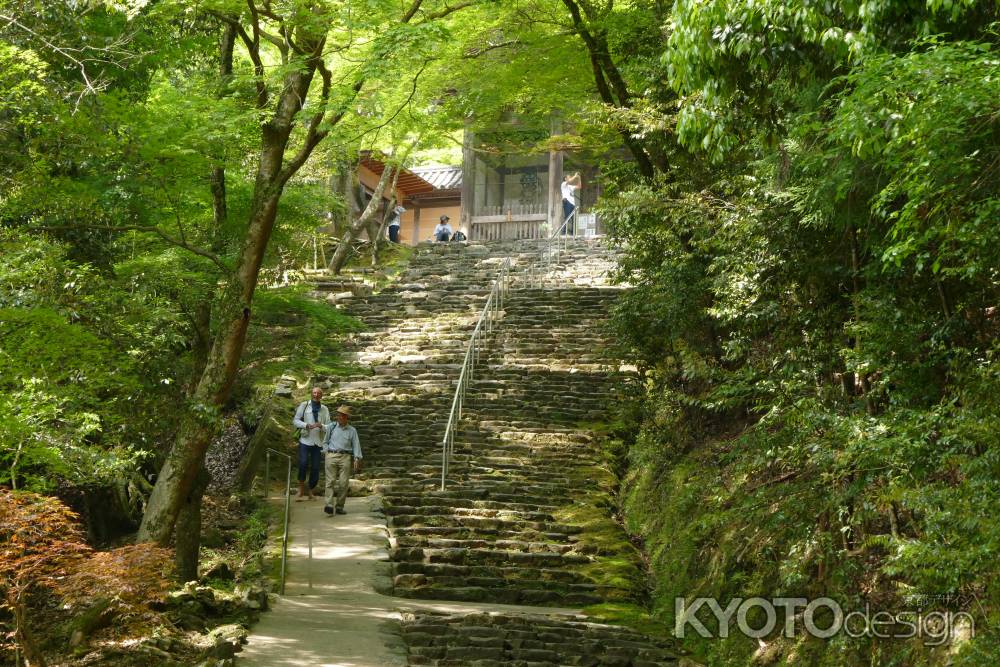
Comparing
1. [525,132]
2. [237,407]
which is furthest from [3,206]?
[525,132]

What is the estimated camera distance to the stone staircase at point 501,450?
36.3 ft

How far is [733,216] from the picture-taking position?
10008 millimetres

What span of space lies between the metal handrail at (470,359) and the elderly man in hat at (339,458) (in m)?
1.33

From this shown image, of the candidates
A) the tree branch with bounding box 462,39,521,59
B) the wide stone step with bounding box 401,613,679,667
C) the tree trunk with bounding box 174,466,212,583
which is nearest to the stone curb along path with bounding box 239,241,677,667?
the wide stone step with bounding box 401,613,679,667

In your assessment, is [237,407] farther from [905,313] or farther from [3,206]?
[905,313]

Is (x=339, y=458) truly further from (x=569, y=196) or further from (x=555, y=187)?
(x=569, y=196)

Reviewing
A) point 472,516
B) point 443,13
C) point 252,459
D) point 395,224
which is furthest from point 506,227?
point 443,13

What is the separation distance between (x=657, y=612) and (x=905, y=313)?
4.90 m

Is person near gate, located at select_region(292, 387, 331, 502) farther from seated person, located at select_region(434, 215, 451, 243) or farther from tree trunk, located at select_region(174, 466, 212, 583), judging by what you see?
seated person, located at select_region(434, 215, 451, 243)

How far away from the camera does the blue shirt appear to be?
12.9 meters

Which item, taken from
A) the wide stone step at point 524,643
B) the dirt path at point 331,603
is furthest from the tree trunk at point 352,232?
the wide stone step at point 524,643

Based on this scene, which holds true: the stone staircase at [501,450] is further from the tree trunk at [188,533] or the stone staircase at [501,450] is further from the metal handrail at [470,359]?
the tree trunk at [188,533]

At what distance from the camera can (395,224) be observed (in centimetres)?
3269

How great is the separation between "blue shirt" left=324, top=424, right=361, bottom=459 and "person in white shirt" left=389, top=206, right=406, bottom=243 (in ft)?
60.8
